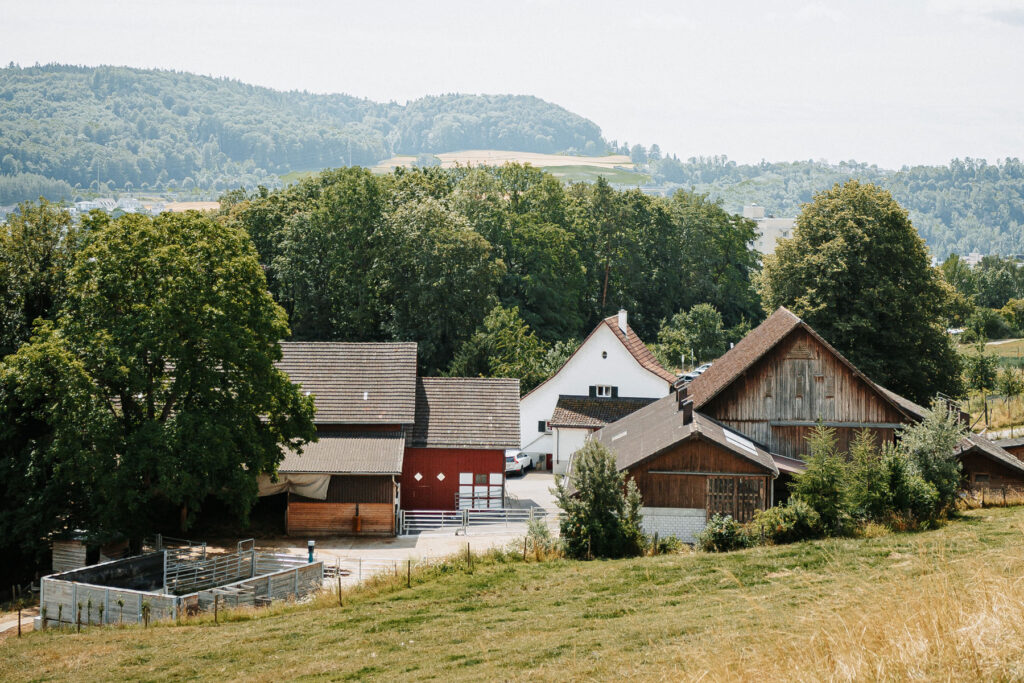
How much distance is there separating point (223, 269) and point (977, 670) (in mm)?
25900

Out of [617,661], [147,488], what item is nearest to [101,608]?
[147,488]

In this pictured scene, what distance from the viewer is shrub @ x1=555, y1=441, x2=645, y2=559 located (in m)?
24.4

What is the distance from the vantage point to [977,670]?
293 inches

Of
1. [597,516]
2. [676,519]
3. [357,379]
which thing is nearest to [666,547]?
[597,516]

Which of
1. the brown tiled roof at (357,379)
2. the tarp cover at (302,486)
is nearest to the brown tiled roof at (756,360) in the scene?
the brown tiled roof at (357,379)

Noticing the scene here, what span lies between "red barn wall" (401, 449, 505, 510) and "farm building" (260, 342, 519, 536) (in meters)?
0.04

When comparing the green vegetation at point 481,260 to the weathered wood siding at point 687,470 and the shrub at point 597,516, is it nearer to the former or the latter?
the weathered wood siding at point 687,470

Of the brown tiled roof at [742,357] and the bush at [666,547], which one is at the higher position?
the brown tiled roof at [742,357]

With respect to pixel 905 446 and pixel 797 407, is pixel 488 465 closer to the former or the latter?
pixel 797 407

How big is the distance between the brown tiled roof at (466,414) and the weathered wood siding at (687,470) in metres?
7.95

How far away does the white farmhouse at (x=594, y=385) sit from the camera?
1932 inches

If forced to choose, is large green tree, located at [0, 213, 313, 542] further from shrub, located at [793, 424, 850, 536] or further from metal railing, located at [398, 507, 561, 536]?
shrub, located at [793, 424, 850, 536]

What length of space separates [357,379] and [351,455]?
15.3 ft

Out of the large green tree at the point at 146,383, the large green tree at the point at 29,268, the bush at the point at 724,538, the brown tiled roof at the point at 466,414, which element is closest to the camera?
the bush at the point at 724,538
